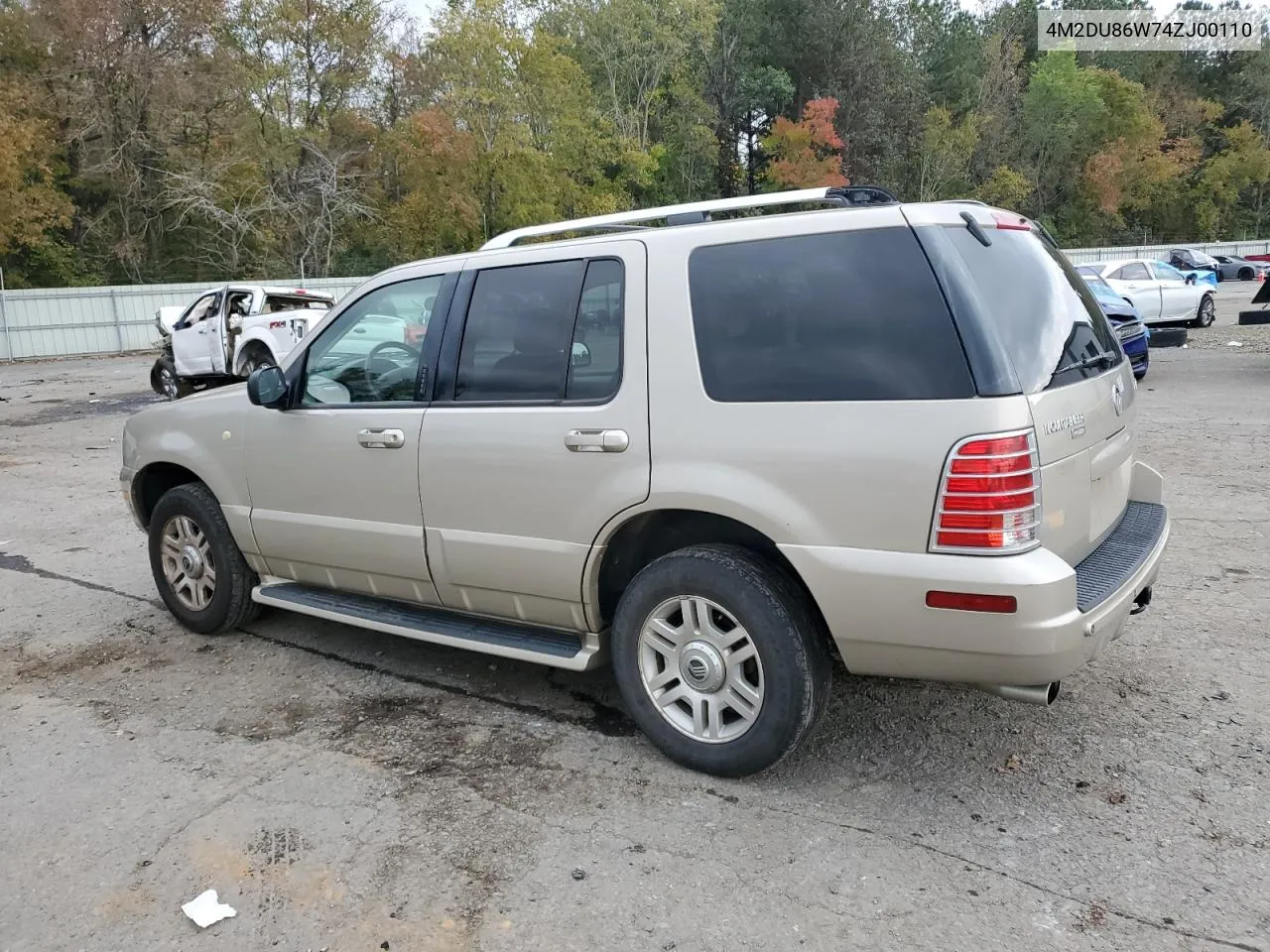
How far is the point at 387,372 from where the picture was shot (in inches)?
167

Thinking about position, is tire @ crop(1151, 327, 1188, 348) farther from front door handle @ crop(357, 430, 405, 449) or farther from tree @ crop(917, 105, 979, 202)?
tree @ crop(917, 105, 979, 202)

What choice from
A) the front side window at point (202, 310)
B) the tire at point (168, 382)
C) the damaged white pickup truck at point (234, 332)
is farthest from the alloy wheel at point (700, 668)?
the tire at point (168, 382)

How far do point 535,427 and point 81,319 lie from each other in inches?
1168

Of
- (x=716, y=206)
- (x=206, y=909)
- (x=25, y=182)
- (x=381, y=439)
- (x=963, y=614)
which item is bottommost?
(x=206, y=909)

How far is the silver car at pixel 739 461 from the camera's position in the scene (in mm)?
2902

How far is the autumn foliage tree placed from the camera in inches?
1924

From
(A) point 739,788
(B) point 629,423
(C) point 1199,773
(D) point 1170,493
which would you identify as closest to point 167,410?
(B) point 629,423

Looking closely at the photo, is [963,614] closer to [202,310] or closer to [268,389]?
[268,389]

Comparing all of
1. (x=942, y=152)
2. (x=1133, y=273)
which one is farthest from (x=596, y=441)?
(x=942, y=152)

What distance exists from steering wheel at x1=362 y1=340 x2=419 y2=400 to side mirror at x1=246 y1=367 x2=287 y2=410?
16.2 inches

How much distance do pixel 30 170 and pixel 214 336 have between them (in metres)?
24.2

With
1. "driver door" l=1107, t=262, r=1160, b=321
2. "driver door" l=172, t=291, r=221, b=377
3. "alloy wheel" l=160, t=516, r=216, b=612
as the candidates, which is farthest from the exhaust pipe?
"driver door" l=1107, t=262, r=1160, b=321

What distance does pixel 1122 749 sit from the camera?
352 cm

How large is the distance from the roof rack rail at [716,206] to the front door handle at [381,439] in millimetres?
899
